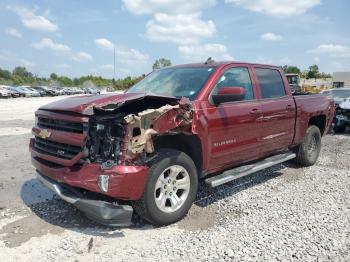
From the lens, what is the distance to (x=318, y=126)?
26.1ft

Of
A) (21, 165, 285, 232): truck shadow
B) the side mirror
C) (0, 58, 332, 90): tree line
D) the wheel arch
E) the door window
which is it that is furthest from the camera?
(0, 58, 332, 90): tree line

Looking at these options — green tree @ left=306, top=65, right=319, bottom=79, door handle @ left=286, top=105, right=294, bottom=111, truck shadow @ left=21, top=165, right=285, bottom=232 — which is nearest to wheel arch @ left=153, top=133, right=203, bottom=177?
truck shadow @ left=21, top=165, right=285, bottom=232

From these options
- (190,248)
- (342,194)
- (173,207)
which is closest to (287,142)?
(342,194)

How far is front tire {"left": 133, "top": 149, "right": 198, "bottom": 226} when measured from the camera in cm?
419

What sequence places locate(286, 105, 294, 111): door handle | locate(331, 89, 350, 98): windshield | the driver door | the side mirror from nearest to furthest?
the side mirror, the driver door, locate(286, 105, 294, 111): door handle, locate(331, 89, 350, 98): windshield

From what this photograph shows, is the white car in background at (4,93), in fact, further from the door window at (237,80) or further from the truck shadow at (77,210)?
the door window at (237,80)

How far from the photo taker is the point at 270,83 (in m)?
6.38

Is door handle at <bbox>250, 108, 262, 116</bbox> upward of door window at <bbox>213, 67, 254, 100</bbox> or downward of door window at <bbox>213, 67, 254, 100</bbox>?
downward

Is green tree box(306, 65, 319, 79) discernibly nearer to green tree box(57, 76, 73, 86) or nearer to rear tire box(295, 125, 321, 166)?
green tree box(57, 76, 73, 86)

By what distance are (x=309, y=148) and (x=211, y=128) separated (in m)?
3.43

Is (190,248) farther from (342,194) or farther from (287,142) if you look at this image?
(287,142)

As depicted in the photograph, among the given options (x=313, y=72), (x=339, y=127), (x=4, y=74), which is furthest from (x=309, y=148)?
(x=4, y=74)

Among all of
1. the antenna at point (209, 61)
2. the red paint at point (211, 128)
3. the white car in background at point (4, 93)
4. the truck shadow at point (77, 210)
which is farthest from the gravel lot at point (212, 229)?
the white car in background at point (4, 93)

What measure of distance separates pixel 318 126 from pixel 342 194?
252cm
